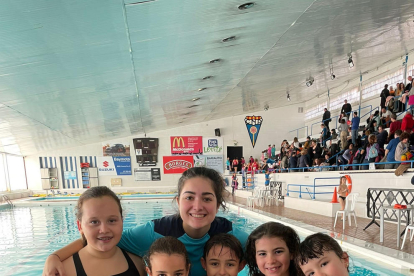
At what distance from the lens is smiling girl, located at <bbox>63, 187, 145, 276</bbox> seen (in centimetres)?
143

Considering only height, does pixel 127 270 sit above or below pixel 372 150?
below

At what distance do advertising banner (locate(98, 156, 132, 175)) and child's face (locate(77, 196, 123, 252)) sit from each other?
16.7 metres

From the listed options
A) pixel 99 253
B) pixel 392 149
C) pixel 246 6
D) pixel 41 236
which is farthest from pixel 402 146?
pixel 41 236

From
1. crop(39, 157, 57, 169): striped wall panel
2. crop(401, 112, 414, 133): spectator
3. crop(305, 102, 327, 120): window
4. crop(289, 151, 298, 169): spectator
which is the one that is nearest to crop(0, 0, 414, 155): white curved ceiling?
crop(401, 112, 414, 133): spectator

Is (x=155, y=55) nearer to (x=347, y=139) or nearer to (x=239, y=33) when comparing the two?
(x=239, y=33)

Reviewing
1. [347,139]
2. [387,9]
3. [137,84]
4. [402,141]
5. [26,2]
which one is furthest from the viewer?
[347,139]

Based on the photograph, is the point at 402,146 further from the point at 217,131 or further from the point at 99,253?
the point at 217,131

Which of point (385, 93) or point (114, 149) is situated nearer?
point (385, 93)

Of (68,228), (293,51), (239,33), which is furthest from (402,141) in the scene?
(68,228)

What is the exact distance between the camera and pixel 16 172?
16.9 meters

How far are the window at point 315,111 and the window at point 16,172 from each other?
17.6 meters

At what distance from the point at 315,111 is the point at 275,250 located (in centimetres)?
1660

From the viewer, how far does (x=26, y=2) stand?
9.16 feet

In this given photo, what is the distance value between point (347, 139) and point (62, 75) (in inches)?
353
